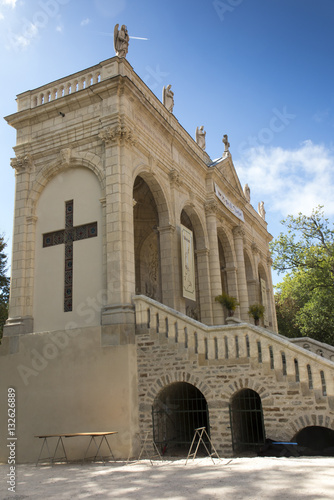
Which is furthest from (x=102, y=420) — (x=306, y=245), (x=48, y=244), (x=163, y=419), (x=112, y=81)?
(x=306, y=245)

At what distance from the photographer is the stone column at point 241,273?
2138 cm

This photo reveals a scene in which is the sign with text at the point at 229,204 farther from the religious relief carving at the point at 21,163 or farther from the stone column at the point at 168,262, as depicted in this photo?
the religious relief carving at the point at 21,163

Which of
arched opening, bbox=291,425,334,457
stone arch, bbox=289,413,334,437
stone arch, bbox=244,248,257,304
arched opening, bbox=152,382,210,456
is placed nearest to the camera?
stone arch, bbox=289,413,334,437

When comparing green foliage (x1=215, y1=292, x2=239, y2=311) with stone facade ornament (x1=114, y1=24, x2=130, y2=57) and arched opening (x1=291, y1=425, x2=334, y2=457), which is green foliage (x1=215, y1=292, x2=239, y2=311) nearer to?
arched opening (x1=291, y1=425, x2=334, y2=457)

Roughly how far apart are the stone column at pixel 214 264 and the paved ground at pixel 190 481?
28.2ft

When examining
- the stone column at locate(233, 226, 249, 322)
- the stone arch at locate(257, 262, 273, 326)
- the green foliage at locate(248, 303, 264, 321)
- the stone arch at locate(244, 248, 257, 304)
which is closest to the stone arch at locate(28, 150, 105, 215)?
the green foliage at locate(248, 303, 264, 321)

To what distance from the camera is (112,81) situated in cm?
1306

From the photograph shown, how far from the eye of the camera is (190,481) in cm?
677

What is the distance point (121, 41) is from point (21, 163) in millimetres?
5111

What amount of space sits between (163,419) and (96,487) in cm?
486

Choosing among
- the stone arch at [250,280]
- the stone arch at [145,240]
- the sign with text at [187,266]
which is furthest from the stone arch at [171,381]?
the stone arch at [250,280]

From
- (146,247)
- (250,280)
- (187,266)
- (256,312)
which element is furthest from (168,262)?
(250,280)

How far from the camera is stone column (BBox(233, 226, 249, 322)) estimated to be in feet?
70.1

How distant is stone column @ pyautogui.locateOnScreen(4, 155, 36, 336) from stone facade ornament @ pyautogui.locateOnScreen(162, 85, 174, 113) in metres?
5.85
